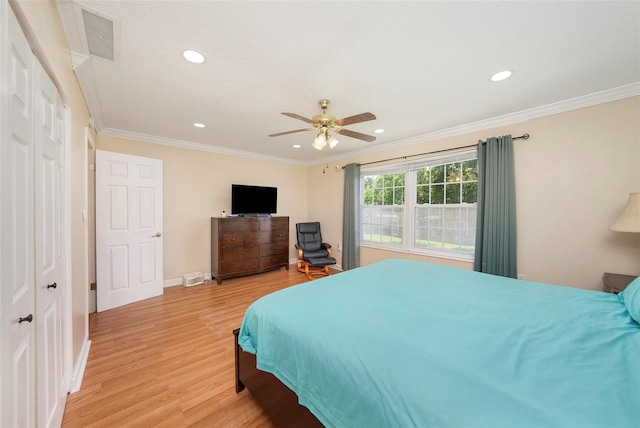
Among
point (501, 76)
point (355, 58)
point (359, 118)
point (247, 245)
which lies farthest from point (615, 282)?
point (247, 245)

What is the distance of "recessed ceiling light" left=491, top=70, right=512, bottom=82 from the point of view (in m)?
2.04

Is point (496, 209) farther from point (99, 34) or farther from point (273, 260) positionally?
point (99, 34)

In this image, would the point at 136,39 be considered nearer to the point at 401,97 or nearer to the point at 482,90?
the point at 401,97

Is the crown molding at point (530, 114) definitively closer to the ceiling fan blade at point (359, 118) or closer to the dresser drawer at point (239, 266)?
the ceiling fan blade at point (359, 118)

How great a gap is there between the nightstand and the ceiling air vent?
4312 millimetres

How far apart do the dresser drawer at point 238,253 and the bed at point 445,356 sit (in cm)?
269

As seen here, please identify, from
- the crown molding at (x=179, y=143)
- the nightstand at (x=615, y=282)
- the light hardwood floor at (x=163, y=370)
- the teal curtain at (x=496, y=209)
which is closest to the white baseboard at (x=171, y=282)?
the light hardwood floor at (x=163, y=370)

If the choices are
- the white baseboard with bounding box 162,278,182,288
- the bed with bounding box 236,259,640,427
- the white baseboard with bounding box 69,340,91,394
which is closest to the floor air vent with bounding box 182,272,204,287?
the white baseboard with bounding box 162,278,182,288

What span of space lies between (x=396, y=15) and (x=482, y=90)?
147 cm

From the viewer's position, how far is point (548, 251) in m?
2.76

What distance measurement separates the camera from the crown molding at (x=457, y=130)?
7.77ft

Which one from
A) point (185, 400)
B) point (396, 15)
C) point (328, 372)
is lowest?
point (185, 400)

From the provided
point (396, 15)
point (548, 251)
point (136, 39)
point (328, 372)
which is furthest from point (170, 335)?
point (548, 251)

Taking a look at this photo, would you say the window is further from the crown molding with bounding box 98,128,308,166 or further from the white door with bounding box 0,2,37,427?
the white door with bounding box 0,2,37,427
